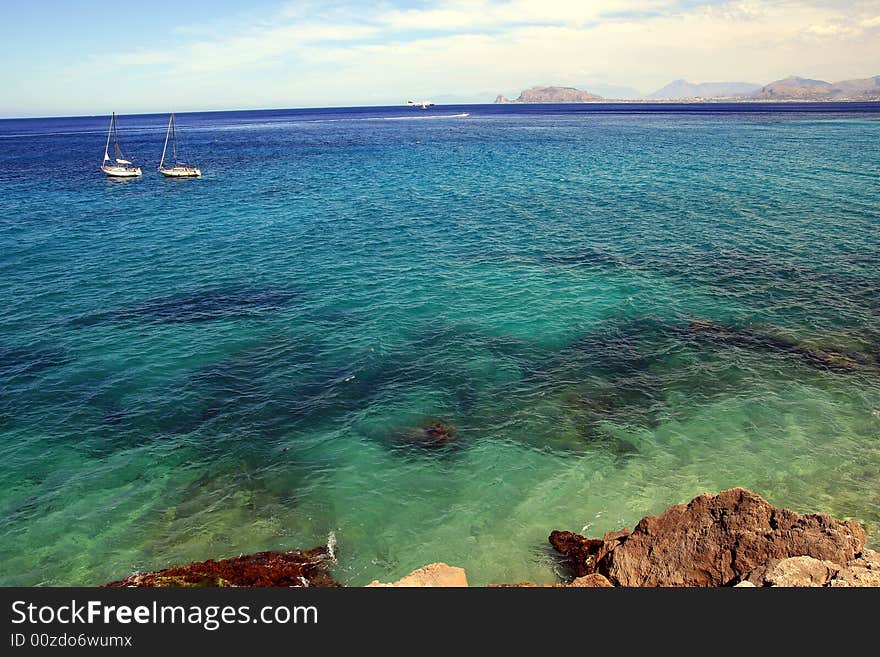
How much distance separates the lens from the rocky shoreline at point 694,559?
14141 millimetres

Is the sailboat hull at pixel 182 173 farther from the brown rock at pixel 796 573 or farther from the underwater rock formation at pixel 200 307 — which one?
the brown rock at pixel 796 573

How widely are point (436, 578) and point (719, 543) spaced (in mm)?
8495

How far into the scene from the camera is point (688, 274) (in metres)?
42.2

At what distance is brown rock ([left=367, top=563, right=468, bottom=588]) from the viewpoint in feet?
49.5

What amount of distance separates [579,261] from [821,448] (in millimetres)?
25644

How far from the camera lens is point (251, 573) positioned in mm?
17328

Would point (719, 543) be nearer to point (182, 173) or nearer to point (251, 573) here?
point (251, 573)

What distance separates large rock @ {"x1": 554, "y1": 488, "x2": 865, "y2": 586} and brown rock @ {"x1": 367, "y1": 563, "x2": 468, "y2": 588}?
4738 mm

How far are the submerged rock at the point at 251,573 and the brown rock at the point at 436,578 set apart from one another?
139 inches

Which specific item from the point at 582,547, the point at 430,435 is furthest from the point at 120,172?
the point at 582,547

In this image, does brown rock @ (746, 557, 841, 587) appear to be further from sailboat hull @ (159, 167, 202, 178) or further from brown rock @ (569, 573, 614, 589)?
sailboat hull @ (159, 167, 202, 178)

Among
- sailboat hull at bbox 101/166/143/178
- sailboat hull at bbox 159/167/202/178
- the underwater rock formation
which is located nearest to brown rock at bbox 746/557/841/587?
the underwater rock formation

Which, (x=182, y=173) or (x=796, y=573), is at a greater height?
(x=182, y=173)

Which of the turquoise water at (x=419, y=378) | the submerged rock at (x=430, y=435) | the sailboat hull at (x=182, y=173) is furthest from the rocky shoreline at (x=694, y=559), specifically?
the sailboat hull at (x=182, y=173)
